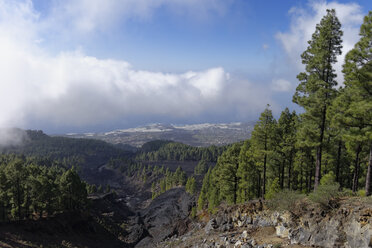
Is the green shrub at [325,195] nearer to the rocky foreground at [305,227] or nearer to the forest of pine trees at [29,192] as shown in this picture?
the rocky foreground at [305,227]

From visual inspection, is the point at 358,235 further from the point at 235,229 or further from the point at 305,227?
the point at 235,229

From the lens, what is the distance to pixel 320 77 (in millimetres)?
22266

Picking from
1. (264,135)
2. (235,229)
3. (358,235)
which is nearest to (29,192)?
(235,229)

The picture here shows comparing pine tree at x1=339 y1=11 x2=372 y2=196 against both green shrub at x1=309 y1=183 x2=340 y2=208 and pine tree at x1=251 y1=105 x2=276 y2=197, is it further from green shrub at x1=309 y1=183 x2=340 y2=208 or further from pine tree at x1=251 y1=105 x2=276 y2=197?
pine tree at x1=251 y1=105 x2=276 y2=197

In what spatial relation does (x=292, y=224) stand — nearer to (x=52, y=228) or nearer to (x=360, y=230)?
(x=360, y=230)

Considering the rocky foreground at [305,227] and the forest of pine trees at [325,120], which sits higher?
the forest of pine trees at [325,120]

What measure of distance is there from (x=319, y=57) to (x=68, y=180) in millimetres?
58683

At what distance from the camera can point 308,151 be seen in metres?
31.3

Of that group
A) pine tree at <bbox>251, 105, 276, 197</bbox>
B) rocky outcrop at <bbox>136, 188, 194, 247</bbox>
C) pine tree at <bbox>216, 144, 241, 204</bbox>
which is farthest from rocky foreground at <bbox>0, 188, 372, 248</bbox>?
pine tree at <bbox>251, 105, 276, 197</bbox>

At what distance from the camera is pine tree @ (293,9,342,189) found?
69.6 feet

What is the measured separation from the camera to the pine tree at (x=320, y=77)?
835 inches

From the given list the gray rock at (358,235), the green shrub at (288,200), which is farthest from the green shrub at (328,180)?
the gray rock at (358,235)

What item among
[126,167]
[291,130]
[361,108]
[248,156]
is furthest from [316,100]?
[126,167]

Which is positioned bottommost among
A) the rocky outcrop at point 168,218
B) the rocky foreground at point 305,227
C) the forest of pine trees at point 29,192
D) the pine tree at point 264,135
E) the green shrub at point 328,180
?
the rocky outcrop at point 168,218
